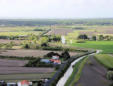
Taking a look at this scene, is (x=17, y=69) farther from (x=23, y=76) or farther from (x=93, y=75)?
(x=93, y=75)

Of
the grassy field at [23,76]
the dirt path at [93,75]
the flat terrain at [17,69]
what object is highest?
the dirt path at [93,75]

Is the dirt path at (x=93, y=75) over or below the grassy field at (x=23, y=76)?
over

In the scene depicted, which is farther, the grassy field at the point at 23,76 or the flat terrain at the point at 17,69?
the flat terrain at the point at 17,69

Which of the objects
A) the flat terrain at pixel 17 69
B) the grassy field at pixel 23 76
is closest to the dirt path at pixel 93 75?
the grassy field at pixel 23 76

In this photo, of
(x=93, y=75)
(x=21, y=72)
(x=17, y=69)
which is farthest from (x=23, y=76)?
(x=93, y=75)

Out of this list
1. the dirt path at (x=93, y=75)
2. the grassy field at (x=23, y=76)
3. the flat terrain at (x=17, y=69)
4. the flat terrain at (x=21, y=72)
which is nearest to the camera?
the dirt path at (x=93, y=75)

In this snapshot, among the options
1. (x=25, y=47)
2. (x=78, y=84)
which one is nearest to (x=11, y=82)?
(x=78, y=84)

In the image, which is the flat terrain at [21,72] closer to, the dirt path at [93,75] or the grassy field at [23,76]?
the grassy field at [23,76]

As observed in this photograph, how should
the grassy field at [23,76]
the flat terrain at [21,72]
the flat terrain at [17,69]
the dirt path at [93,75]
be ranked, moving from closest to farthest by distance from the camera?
the dirt path at [93,75]
the grassy field at [23,76]
the flat terrain at [21,72]
the flat terrain at [17,69]

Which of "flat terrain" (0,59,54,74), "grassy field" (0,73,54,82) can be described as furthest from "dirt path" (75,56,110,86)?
"flat terrain" (0,59,54,74)
